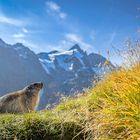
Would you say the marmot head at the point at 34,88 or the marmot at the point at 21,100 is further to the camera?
the marmot head at the point at 34,88

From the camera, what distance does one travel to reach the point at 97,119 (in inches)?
236

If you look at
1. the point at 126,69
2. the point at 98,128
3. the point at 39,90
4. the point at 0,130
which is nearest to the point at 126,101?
the point at 98,128

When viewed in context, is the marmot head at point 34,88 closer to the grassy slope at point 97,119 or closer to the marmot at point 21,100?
the marmot at point 21,100

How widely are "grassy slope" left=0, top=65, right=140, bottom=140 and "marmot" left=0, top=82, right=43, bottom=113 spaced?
3.64 metres

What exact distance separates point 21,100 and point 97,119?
7.59 meters

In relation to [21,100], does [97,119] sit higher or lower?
lower

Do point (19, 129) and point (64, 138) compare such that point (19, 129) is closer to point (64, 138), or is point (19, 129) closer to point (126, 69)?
point (64, 138)

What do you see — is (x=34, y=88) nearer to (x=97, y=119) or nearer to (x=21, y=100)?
(x=21, y=100)

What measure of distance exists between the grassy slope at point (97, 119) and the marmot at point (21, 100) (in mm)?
3639

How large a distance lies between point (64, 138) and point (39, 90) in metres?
9.01

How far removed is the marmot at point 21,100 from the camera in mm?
12113

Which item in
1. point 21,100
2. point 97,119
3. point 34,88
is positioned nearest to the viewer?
point 97,119

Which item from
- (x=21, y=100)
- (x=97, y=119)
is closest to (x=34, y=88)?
(x=21, y=100)

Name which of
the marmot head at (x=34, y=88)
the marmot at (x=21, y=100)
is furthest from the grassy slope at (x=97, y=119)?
the marmot head at (x=34, y=88)
